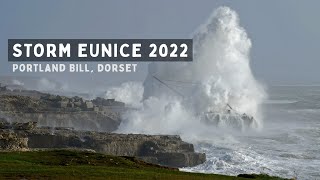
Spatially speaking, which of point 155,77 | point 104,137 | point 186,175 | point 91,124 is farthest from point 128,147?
point 155,77

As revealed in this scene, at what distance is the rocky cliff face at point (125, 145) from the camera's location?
4772 cm

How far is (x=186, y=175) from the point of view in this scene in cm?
2506

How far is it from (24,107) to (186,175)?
47898 millimetres

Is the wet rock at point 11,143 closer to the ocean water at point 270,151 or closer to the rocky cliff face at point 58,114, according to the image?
the ocean water at point 270,151

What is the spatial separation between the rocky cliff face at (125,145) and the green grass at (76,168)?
17.4 meters

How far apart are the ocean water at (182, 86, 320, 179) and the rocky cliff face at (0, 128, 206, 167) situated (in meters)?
2.00

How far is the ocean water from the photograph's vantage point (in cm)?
4431

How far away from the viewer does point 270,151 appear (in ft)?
176

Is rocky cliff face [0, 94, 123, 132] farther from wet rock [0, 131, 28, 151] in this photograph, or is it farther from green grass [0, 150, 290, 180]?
green grass [0, 150, 290, 180]

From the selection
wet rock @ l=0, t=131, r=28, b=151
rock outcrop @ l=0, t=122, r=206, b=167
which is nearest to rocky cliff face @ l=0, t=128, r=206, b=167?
rock outcrop @ l=0, t=122, r=206, b=167

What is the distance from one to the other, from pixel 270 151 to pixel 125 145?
12287mm

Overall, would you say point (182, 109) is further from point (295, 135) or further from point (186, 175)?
point (186, 175)

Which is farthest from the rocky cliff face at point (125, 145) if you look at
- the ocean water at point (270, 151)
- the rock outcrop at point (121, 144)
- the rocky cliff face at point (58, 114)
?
the rocky cliff face at point (58, 114)

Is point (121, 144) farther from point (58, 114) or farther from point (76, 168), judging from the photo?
point (76, 168)
